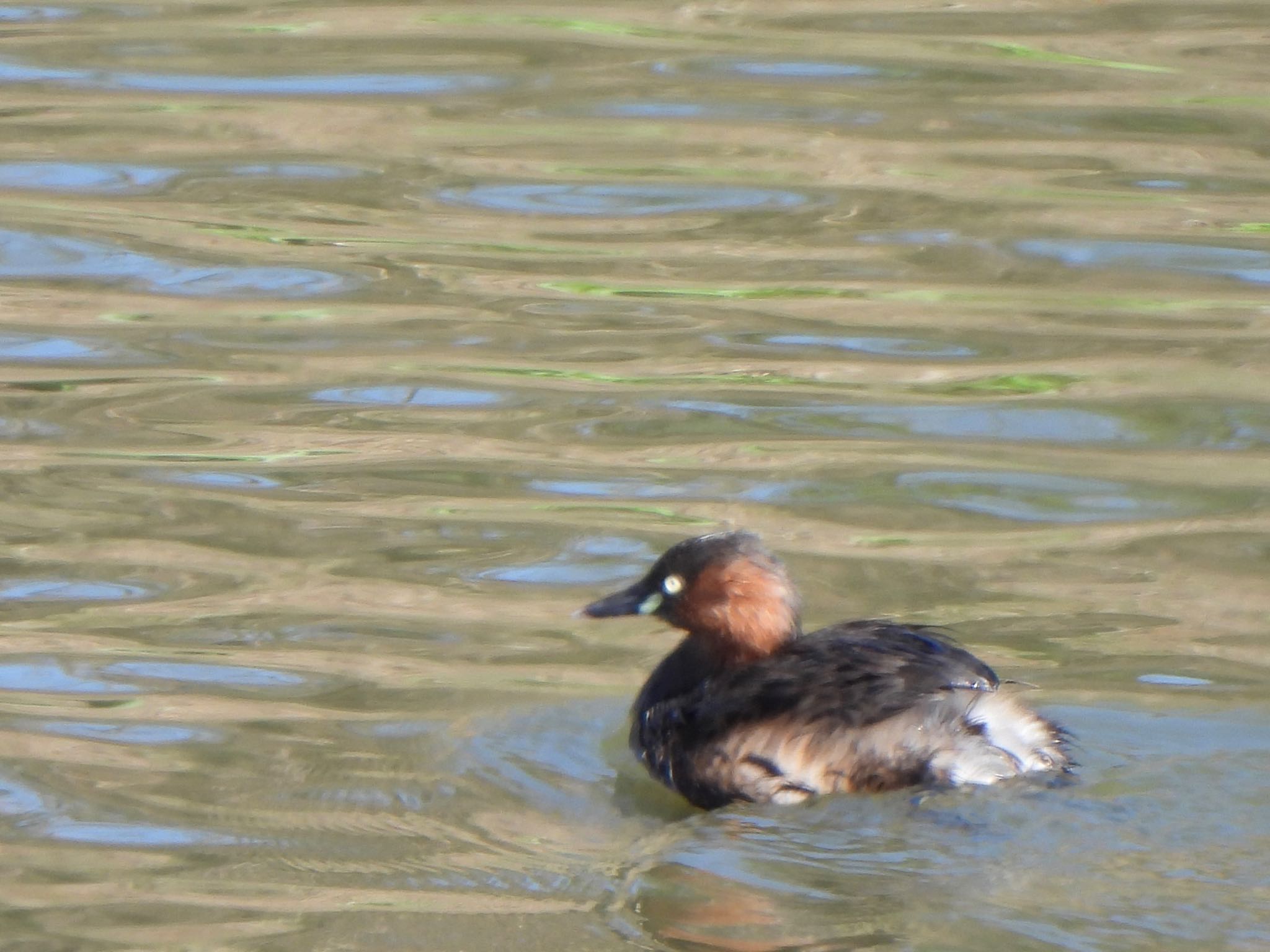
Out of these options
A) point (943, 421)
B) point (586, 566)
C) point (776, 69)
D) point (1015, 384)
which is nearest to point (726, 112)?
point (776, 69)

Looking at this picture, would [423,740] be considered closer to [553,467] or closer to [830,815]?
[830,815]

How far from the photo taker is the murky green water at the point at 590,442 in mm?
4812

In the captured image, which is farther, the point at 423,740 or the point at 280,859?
the point at 423,740

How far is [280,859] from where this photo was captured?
4863 millimetres

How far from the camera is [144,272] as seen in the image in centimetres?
885

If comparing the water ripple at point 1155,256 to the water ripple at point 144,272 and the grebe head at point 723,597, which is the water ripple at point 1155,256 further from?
the grebe head at point 723,597

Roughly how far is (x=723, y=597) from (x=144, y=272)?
3.93m

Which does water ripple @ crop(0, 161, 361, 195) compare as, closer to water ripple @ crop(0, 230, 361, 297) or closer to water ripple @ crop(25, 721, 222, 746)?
water ripple @ crop(0, 230, 361, 297)

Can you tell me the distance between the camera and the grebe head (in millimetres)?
5688

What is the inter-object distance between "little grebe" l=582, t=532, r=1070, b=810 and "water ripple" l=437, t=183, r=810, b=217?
3982mm

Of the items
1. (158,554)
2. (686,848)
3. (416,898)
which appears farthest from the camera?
(158,554)

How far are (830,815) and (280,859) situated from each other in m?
1.20

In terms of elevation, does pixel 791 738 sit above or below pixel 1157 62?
below

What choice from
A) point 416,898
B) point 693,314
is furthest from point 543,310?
point 416,898
